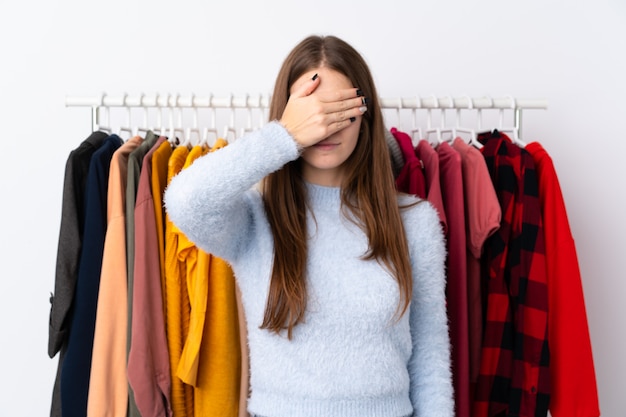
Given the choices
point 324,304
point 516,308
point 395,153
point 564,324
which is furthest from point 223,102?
point 564,324

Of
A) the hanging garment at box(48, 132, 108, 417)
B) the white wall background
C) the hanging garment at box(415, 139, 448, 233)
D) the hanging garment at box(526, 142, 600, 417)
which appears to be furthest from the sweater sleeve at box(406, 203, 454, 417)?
the white wall background

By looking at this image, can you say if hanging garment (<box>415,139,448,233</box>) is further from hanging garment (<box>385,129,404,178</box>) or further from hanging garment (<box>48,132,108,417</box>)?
hanging garment (<box>48,132,108,417</box>)

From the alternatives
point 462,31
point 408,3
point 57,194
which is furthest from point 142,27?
point 462,31

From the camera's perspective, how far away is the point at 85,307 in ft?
5.05

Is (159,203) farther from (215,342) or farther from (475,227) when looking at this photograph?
(475,227)

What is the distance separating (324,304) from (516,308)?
0.66 meters

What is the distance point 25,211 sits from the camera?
91.5 inches

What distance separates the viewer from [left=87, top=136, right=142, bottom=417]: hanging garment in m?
1.51

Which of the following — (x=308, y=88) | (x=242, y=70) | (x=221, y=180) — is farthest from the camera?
(x=242, y=70)

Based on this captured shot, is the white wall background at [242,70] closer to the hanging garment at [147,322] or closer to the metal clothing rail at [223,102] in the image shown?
the metal clothing rail at [223,102]

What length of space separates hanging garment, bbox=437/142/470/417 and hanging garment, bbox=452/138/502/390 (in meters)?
0.04

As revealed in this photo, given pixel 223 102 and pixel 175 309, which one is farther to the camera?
pixel 223 102

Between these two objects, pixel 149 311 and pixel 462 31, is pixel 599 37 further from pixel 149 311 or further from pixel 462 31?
pixel 149 311

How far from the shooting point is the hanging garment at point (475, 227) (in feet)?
5.23
